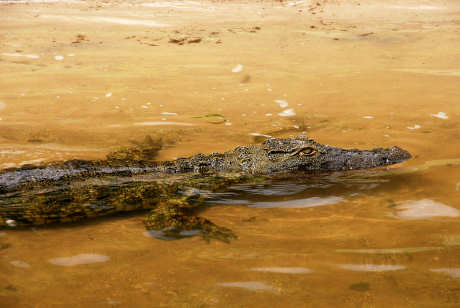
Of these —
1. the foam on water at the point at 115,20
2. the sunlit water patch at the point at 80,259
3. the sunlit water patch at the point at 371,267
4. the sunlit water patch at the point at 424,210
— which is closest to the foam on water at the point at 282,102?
the sunlit water patch at the point at 424,210

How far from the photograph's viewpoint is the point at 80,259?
227 cm

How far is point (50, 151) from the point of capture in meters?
4.17

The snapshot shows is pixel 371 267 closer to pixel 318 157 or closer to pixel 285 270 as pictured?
pixel 285 270

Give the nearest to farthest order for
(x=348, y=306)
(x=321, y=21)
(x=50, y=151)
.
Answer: (x=348, y=306), (x=50, y=151), (x=321, y=21)

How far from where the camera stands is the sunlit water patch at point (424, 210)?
2598 millimetres

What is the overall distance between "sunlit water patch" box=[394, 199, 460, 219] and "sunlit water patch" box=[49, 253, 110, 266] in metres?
2.12

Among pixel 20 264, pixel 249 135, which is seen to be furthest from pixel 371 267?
pixel 249 135

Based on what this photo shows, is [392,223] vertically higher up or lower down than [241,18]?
lower down

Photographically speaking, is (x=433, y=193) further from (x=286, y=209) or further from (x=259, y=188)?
(x=259, y=188)

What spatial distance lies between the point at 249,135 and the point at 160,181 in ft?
5.47

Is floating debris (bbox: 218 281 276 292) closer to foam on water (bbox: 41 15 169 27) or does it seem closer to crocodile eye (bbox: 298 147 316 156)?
crocodile eye (bbox: 298 147 316 156)

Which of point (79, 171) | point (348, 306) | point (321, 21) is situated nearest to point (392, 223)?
point (348, 306)

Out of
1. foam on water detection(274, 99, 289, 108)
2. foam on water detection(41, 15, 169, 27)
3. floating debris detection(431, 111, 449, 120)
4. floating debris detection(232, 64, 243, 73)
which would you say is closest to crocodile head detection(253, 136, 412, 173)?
floating debris detection(431, 111, 449, 120)

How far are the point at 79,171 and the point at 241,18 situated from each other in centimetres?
1014
